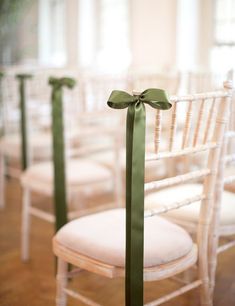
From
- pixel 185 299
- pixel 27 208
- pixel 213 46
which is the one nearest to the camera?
pixel 185 299

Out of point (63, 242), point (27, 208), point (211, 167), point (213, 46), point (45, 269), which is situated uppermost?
point (213, 46)

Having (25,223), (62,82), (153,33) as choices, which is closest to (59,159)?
(62,82)

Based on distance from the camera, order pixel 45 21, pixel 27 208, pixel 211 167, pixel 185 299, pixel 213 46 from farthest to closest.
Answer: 1. pixel 45 21
2. pixel 213 46
3. pixel 27 208
4. pixel 185 299
5. pixel 211 167

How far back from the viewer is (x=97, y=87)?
2949mm

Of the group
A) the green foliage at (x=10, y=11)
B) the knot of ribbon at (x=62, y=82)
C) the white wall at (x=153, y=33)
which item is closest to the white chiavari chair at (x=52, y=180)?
the knot of ribbon at (x=62, y=82)

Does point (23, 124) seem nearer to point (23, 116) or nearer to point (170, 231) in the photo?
point (23, 116)

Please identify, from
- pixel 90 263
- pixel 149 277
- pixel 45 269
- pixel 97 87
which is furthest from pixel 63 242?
pixel 97 87

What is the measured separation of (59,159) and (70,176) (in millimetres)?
163

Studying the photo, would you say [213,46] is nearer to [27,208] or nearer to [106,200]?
[106,200]

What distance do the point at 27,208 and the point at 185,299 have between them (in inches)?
36.1

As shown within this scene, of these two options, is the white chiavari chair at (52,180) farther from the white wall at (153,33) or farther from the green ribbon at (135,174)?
the white wall at (153,33)

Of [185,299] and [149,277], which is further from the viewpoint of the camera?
[185,299]

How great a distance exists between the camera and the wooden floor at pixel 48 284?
225cm

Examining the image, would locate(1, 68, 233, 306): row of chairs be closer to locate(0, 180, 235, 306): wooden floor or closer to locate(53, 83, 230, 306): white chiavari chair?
locate(53, 83, 230, 306): white chiavari chair
